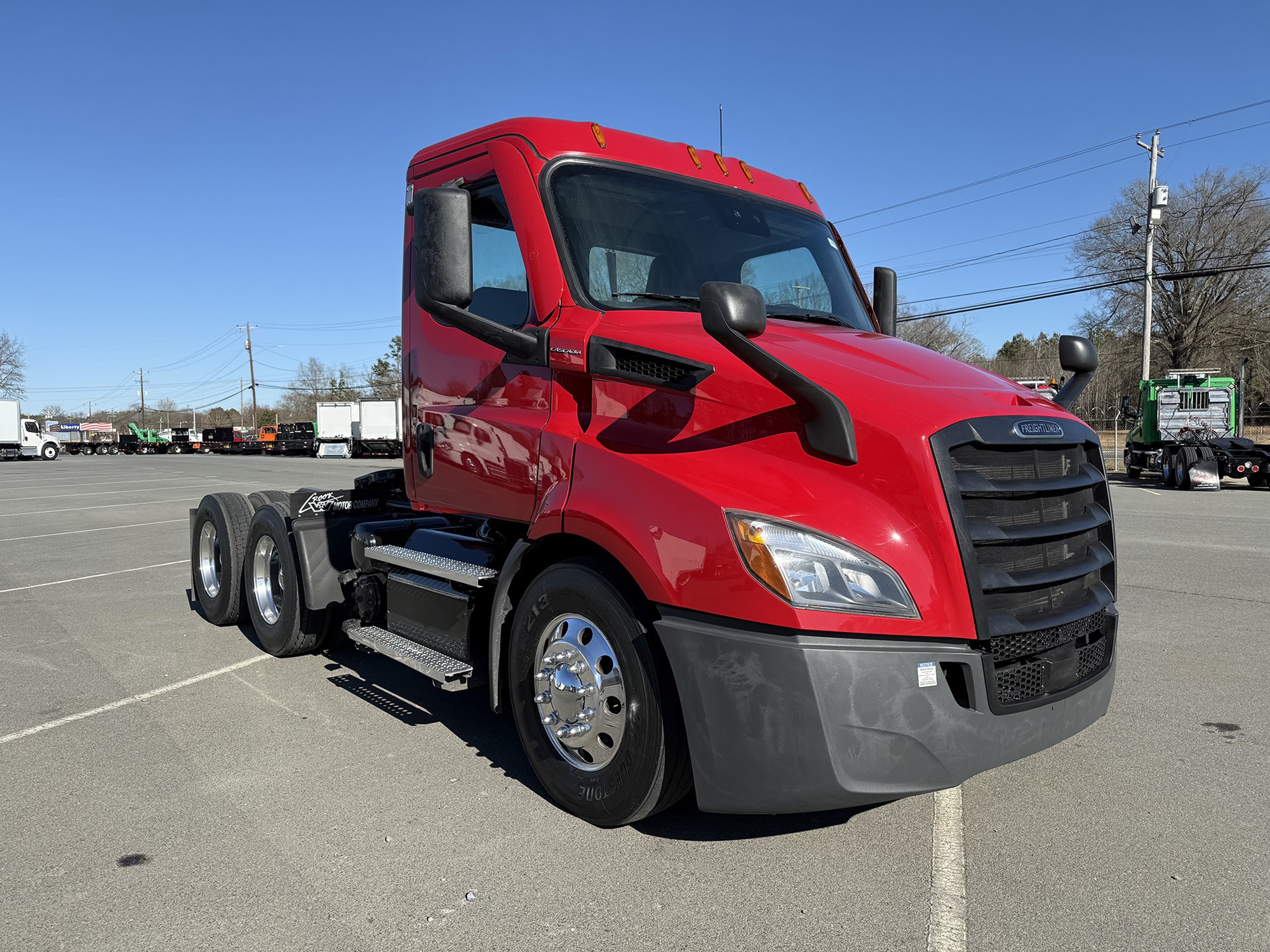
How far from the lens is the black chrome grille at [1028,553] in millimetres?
2844

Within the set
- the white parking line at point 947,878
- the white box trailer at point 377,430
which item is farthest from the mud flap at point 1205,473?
the white box trailer at point 377,430

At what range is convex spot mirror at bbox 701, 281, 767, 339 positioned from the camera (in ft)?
9.56

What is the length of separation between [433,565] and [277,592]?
2578mm

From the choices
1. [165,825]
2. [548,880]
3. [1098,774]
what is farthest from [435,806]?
[1098,774]

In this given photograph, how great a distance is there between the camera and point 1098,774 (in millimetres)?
3854

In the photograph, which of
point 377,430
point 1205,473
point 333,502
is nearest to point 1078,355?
point 333,502

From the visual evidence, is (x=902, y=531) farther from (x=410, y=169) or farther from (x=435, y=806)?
(x=410, y=169)

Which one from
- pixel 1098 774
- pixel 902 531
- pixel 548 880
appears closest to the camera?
pixel 902 531

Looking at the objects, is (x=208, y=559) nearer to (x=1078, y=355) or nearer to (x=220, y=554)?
(x=220, y=554)

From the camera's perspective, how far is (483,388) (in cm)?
409

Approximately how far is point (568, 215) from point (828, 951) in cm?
284

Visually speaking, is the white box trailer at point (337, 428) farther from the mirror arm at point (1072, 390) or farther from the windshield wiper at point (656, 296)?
the mirror arm at point (1072, 390)

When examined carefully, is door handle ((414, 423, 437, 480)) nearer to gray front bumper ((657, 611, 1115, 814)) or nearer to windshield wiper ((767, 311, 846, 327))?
windshield wiper ((767, 311, 846, 327))

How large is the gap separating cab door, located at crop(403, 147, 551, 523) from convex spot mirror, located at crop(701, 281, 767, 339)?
97cm
